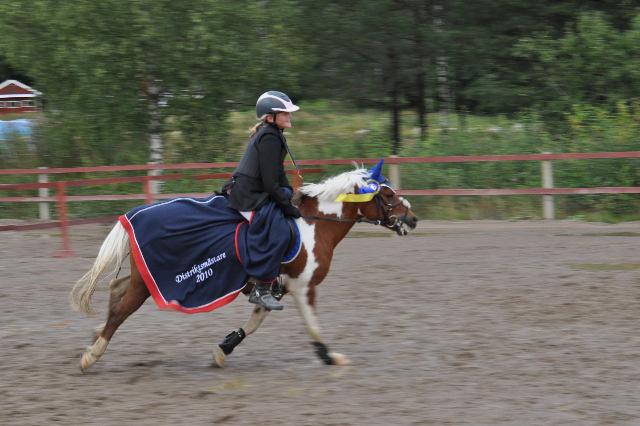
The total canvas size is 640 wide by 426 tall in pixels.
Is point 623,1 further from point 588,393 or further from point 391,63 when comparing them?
point 588,393

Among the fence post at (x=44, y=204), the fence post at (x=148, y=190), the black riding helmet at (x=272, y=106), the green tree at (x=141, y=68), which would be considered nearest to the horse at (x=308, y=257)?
the black riding helmet at (x=272, y=106)

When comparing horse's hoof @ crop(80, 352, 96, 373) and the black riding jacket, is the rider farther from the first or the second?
horse's hoof @ crop(80, 352, 96, 373)

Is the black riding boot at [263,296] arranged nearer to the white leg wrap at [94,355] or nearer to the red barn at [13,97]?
the white leg wrap at [94,355]

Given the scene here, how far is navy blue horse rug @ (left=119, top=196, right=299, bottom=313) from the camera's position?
7.00 meters

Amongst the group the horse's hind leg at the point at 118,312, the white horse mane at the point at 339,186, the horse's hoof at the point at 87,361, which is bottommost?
the horse's hoof at the point at 87,361

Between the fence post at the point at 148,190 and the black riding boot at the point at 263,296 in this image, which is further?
the fence post at the point at 148,190

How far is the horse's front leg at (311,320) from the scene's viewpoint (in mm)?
7238

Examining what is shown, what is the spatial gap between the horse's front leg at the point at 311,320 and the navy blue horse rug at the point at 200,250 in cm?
33

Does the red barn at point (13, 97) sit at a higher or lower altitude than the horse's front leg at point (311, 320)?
higher

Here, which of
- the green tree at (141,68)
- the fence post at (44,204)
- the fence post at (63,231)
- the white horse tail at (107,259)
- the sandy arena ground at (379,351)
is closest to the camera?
the sandy arena ground at (379,351)

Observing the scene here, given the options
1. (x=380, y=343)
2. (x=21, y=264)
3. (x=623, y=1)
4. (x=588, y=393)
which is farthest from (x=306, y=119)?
(x=588, y=393)

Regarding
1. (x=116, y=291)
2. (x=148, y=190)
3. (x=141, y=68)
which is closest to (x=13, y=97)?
(x=141, y=68)

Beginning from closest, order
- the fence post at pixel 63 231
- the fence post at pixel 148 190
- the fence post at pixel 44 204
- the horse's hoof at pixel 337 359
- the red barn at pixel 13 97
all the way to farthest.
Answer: the horse's hoof at pixel 337 359 < the fence post at pixel 63 231 < the fence post at pixel 148 190 < the fence post at pixel 44 204 < the red barn at pixel 13 97

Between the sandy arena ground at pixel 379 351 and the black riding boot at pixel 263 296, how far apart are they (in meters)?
0.53
